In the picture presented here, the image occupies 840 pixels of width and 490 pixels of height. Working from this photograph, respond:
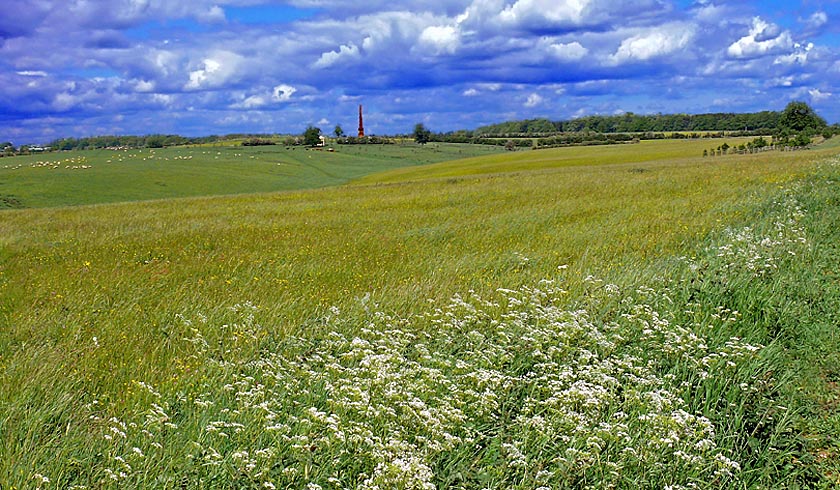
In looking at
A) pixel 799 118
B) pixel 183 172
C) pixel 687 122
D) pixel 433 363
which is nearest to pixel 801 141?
pixel 799 118

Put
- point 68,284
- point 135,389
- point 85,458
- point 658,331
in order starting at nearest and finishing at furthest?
1. point 85,458
2. point 135,389
3. point 658,331
4. point 68,284

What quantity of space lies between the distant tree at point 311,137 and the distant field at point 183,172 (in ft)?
52.8

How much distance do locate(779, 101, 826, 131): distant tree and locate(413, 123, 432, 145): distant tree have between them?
8235 cm

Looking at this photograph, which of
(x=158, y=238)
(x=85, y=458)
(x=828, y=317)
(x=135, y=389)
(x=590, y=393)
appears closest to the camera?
(x=85, y=458)

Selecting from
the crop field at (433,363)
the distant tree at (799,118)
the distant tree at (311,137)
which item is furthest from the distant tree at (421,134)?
→ the crop field at (433,363)

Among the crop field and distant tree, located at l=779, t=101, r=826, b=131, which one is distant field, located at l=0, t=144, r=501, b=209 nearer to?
distant tree, located at l=779, t=101, r=826, b=131

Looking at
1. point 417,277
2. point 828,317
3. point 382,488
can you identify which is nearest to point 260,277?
point 417,277

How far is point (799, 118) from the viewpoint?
101562 mm

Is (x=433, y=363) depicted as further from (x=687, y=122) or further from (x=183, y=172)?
(x=687, y=122)

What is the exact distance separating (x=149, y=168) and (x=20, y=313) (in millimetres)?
86984

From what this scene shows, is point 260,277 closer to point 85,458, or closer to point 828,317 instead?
point 85,458

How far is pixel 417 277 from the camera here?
949cm

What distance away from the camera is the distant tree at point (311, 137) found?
146 m

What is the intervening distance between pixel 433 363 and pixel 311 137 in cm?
14520
